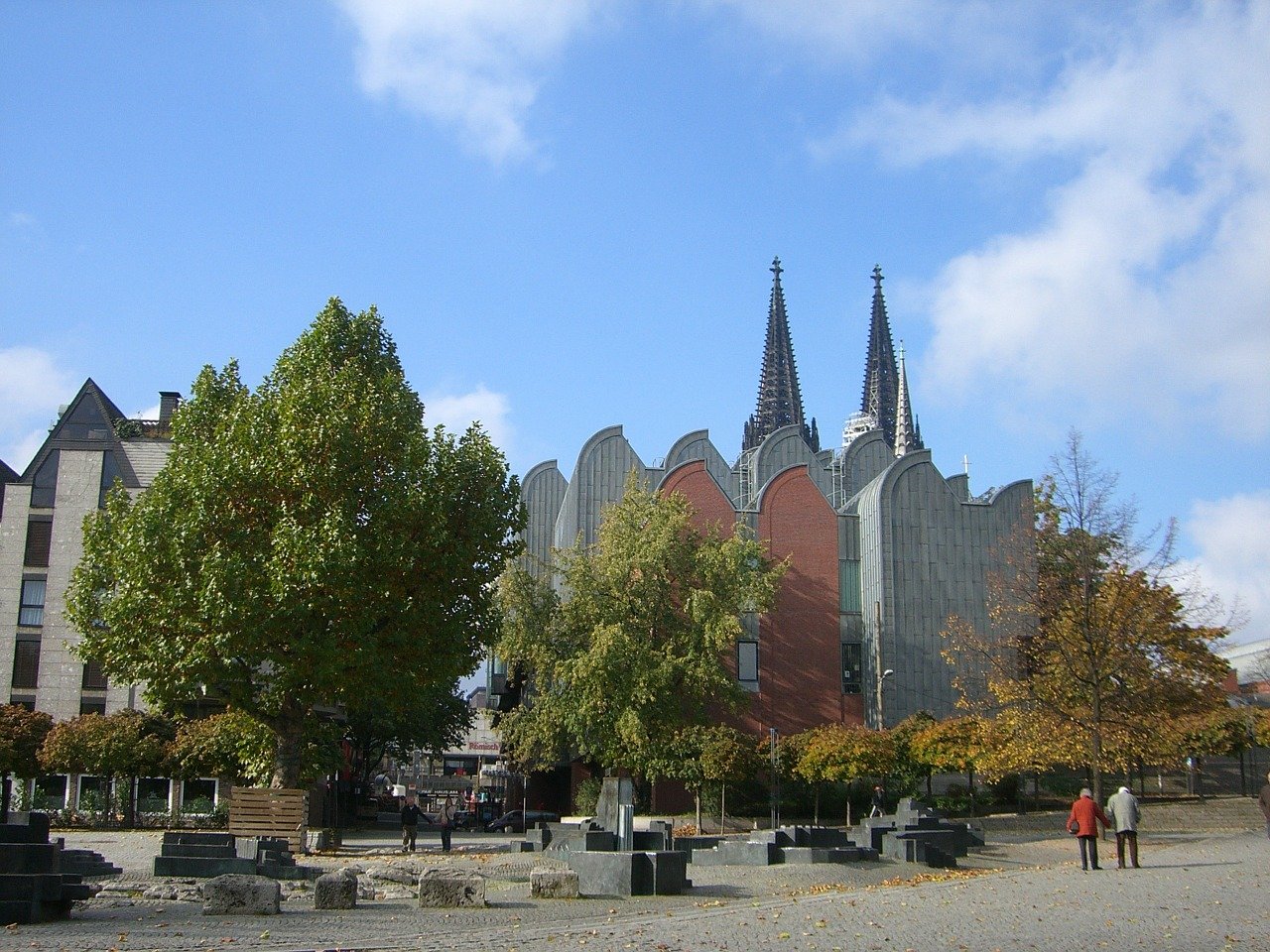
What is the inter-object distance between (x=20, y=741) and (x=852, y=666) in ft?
104

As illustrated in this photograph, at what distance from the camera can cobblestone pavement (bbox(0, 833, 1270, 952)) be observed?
12578 millimetres

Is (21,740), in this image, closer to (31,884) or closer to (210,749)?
(210,749)

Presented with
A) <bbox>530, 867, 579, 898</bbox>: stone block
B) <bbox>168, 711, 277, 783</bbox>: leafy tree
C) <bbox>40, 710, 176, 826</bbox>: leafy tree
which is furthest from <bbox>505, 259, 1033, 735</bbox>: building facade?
<bbox>530, 867, 579, 898</bbox>: stone block

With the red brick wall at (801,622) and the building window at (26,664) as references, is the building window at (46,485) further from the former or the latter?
the red brick wall at (801,622)

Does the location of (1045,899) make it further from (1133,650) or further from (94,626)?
(94,626)

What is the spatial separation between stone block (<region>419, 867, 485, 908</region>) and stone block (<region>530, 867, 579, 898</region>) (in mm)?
1121

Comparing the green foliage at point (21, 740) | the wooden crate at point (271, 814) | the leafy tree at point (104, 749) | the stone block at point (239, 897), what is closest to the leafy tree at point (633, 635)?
the leafy tree at point (104, 749)

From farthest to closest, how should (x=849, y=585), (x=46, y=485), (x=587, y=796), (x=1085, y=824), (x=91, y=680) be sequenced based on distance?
(x=849, y=585), (x=46, y=485), (x=91, y=680), (x=587, y=796), (x=1085, y=824)

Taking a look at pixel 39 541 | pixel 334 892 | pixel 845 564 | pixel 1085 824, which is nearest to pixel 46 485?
pixel 39 541

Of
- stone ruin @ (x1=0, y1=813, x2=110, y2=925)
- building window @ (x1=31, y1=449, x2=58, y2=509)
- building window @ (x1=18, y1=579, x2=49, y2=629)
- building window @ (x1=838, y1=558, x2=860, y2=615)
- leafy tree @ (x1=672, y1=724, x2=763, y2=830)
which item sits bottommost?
stone ruin @ (x1=0, y1=813, x2=110, y2=925)

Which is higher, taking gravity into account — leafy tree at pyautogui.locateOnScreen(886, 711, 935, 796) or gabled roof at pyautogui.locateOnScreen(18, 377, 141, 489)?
gabled roof at pyautogui.locateOnScreen(18, 377, 141, 489)

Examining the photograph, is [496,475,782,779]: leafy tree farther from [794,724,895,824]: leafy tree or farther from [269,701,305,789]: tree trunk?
[269,701,305,789]: tree trunk

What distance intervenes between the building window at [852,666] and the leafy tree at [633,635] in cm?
870

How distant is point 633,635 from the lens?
4441cm
